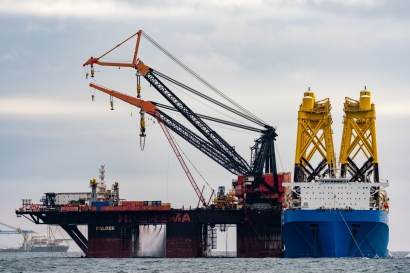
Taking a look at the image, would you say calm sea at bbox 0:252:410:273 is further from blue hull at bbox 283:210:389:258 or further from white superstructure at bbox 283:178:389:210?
white superstructure at bbox 283:178:389:210

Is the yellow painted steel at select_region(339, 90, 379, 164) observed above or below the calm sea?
above

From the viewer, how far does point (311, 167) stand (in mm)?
127250

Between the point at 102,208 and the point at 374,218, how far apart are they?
36327 mm

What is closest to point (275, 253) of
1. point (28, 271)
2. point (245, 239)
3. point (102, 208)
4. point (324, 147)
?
point (245, 239)

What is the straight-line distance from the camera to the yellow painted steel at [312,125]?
12525cm

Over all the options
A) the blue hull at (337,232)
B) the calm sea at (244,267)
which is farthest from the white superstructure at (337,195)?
the calm sea at (244,267)

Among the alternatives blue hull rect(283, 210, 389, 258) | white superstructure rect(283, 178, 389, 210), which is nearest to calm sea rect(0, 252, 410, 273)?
blue hull rect(283, 210, 389, 258)

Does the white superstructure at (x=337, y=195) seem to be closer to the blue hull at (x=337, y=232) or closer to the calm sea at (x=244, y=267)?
the blue hull at (x=337, y=232)

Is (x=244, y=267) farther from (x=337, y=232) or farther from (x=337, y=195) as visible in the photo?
(x=337, y=195)

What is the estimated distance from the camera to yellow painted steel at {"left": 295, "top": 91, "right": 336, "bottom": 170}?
411ft

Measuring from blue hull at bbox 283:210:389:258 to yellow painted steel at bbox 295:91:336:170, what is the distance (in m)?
14.8

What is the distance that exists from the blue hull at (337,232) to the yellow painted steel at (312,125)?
1478 centimetres

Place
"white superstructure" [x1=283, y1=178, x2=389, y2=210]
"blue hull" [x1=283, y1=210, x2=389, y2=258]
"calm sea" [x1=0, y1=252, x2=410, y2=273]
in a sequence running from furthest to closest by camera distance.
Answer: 1. "white superstructure" [x1=283, y1=178, x2=389, y2=210]
2. "blue hull" [x1=283, y1=210, x2=389, y2=258]
3. "calm sea" [x1=0, y1=252, x2=410, y2=273]

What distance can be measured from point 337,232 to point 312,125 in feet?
66.5
